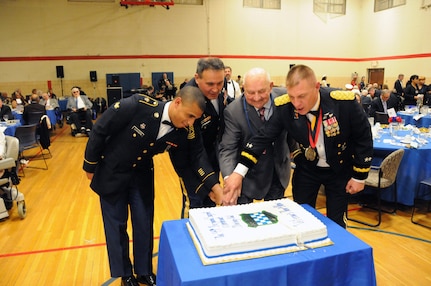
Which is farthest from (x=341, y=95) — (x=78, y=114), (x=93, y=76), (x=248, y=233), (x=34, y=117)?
(x=93, y=76)

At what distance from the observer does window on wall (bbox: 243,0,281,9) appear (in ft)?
52.5

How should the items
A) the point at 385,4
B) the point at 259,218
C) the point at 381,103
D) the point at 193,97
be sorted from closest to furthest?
the point at 259,218 < the point at 193,97 < the point at 381,103 < the point at 385,4

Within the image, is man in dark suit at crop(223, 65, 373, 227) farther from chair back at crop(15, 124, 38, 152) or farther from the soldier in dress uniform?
chair back at crop(15, 124, 38, 152)

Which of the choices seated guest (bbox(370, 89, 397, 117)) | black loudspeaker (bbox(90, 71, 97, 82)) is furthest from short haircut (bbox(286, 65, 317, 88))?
black loudspeaker (bbox(90, 71, 97, 82))

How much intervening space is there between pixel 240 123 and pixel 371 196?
3.08 metres

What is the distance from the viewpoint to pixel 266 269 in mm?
1249

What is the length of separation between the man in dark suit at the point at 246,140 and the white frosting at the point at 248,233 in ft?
2.30

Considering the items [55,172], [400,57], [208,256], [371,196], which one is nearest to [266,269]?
[208,256]

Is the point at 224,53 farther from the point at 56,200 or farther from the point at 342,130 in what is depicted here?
the point at 342,130

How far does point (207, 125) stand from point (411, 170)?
2.83m

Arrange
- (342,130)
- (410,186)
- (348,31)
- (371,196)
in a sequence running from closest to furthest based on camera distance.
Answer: (342,130)
(410,186)
(371,196)
(348,31)

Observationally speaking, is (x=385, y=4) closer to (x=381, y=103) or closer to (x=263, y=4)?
(x=263, y=4)

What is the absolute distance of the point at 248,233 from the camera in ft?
4.53

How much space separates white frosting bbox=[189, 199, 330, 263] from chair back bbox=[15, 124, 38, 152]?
5.26 m
